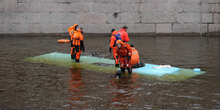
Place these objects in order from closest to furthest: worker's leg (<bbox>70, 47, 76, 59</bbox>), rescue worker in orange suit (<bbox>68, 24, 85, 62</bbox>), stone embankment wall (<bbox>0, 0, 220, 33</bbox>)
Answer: rescue worker in orange suit (<bbox>68, 24, 85, 62</bbox>) < worker's leg (<bbox>70, 47, 76, 59</bbox>) < stone embankment wall (<bbox>0, 0, 220, 33</bbox>)

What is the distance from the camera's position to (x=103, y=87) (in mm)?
11430

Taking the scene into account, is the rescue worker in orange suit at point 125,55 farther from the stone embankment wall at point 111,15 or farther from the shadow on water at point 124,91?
the stone embankment wall at point 111,15

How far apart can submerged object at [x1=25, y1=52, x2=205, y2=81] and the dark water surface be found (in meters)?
0.46

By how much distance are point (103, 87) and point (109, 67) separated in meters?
3.04

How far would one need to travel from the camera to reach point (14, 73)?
13.4 metres

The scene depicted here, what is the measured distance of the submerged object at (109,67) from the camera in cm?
1298

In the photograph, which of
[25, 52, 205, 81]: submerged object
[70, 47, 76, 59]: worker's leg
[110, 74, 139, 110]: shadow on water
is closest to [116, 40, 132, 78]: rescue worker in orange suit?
[110, 74, 139, 110]: shadow on water

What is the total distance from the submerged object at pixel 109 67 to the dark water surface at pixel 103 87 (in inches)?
18.0

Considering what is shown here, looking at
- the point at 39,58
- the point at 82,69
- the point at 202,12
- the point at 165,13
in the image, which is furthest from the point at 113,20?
the point at 82,69

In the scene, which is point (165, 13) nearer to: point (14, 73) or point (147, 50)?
point (147, 50)

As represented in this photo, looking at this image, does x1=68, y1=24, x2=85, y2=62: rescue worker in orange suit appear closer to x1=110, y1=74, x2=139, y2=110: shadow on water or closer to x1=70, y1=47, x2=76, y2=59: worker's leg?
x1=70, y1=47, x2=76, y2=59: worker's leg

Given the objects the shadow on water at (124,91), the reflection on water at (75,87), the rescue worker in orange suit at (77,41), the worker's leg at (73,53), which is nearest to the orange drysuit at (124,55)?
the shadow on water at (124,91)

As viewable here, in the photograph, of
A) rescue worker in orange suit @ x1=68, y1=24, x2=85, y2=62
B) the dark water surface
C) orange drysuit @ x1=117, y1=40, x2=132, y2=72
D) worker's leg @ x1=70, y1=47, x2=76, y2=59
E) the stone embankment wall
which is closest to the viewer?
the dark water surface

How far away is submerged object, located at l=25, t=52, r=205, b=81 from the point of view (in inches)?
511
